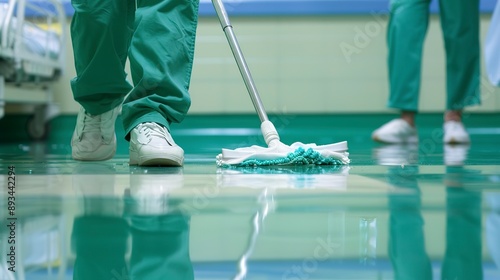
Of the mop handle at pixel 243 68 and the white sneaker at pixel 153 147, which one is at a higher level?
the mop handle at pixel 243 68

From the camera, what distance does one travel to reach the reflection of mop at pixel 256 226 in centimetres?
52

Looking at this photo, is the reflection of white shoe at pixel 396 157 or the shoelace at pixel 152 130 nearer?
the shoelace at pixel 152 130

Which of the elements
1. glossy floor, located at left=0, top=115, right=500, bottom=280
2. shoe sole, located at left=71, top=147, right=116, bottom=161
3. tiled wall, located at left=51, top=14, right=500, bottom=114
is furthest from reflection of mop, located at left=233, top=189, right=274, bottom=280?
tiled wall, located at left=51, top=14, right=500, bottom=114

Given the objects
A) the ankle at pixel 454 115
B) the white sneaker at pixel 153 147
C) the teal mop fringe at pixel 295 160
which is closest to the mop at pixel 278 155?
the teal mop fringe at pixel 295 160

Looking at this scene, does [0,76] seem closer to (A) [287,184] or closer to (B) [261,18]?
(B) [261,18]

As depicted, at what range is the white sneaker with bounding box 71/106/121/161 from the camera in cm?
168

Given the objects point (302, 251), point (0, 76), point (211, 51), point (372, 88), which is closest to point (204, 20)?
point (211, 51)

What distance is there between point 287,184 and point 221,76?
282 centimetres

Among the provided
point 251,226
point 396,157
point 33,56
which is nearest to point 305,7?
point 33,56

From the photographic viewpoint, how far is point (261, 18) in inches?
148

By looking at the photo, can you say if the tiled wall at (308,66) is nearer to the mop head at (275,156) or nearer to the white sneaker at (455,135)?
the white sneaker at (455,135)

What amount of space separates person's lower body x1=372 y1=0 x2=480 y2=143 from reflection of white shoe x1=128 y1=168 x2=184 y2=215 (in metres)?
1.75

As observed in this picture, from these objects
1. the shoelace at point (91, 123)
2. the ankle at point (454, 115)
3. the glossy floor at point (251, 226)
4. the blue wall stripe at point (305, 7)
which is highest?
the blue wall stripe at point (305, 7)

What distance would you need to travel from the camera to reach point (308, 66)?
12.5 ft
